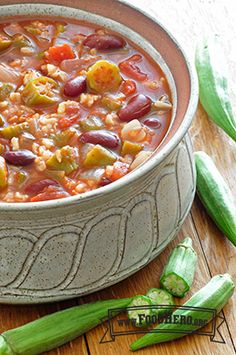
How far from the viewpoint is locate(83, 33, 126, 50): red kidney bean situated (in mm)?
3840

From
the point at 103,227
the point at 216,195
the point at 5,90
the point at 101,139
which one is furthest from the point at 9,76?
the point at 216,195

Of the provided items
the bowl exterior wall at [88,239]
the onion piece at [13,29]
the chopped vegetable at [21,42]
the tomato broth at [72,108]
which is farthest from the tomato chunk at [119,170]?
the onion piece at [13,29]

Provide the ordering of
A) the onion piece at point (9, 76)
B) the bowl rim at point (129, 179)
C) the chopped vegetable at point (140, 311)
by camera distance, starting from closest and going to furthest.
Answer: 1. the bowl rim at point (129, 179)
2. the chopped vegetable at point (140, 311)
3. the onion piece at point (9, 76)

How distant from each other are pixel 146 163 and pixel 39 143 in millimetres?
512

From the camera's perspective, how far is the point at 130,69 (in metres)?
3.73

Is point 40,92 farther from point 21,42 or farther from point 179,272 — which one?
point 179,272

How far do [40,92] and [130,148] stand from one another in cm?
49

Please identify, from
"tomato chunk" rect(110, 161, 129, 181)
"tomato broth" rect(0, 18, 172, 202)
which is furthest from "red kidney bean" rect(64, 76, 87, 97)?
"tomato chunk" rect(110, 161, 129, 181)

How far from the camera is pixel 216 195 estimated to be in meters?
3.74

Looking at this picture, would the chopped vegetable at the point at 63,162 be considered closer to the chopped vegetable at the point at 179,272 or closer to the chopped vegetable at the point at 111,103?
the chopped vegetable at the point at 111,103

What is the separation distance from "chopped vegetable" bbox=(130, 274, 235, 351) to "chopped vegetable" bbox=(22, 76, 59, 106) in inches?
40.6

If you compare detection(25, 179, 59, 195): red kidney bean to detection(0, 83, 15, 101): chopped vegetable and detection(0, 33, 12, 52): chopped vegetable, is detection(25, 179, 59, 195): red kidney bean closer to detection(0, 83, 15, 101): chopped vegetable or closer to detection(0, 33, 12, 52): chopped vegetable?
detection(0, 83, 15, 101): chopped vegetable

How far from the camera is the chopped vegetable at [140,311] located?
3.31 m

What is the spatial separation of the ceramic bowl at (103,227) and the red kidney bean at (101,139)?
A: 182 mm
